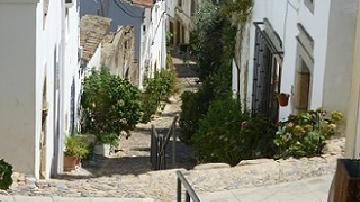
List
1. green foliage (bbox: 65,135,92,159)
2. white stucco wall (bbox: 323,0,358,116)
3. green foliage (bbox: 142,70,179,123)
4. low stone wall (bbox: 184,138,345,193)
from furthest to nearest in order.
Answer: green foliage (bbox: 142,70,179,123) < green foliage (bbox: 65,135,92,159) < white stucco wall (bbox: 323,0,358,116) < low stone wall (bbox: 184,138,345,193)

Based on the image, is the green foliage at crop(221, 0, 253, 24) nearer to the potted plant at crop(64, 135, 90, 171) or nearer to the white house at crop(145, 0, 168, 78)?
the potted plant at crop(64, 135, 90, 171)

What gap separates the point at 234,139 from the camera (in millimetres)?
16516

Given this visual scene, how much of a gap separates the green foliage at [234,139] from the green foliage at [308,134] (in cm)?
240

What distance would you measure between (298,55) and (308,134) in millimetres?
2361

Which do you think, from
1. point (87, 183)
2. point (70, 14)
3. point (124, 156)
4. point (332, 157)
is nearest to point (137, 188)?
point (87, 183)

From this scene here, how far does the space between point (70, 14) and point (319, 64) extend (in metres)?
9.19

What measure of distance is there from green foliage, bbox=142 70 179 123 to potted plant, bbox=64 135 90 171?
8.91m

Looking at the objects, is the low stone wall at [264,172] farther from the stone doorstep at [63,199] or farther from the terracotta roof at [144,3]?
the terracotta roof at [144,3]

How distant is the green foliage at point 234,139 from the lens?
15930 mm

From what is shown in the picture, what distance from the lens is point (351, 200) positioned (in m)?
7.22

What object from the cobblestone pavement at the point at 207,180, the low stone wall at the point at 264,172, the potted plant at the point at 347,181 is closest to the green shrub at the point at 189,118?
the cobblestone pavement at the point at 207,180

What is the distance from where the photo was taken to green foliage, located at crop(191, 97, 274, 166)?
52.3 ft

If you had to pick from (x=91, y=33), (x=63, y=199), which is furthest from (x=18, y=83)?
(x=91, y=33)

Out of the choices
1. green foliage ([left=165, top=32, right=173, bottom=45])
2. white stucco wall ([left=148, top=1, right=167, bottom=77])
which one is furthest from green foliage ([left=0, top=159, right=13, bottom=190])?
green foliage ([left=165, top=32, right=173, bottom=45])
